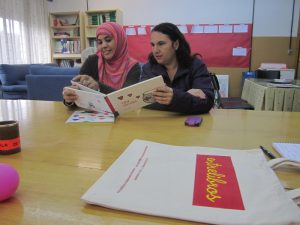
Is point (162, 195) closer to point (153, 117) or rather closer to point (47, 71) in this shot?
point (153, 117)

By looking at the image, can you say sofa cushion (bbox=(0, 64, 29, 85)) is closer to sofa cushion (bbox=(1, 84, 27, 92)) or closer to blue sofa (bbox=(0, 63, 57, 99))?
blue sofa (bbox=(0, 63, 57, 99))

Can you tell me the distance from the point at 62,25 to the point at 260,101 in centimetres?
458

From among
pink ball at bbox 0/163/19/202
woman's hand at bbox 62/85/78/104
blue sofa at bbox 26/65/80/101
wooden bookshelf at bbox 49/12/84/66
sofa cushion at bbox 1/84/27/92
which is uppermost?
wooden bookshelf at bbox 49/12/84/66

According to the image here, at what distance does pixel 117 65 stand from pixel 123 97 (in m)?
0.88

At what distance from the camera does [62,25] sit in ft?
19.1

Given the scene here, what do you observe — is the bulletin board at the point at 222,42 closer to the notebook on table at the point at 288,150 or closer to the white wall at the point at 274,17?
the white wall at the point at 274,17

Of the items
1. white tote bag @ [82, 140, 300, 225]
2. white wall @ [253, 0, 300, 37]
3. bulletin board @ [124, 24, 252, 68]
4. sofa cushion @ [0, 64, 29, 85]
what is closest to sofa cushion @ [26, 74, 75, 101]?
white tote bag @ [82, 140, 300, 225]

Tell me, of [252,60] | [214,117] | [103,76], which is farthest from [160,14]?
[214,117]

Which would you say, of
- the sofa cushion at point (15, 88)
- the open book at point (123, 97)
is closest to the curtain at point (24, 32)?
the sofa cushion at point (15, 88)

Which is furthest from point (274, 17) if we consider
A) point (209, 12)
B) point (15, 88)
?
point (15, 88)

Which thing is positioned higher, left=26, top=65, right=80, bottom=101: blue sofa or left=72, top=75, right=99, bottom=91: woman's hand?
left=72, top=75, right=99, bottom=91: woman's hand

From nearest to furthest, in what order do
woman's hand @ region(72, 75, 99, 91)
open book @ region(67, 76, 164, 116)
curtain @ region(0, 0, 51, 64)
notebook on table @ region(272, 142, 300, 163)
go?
notebook on table @ region(272, 142, 300, 163)
open book @ region(67, 76, 164, 116)
woman's hand @ region(72, 75, 99, 91)
curtain @ region(0, 0, 51, 64)

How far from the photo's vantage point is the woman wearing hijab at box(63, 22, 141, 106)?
5.92 ft

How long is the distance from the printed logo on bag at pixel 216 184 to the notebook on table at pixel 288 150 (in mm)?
169
